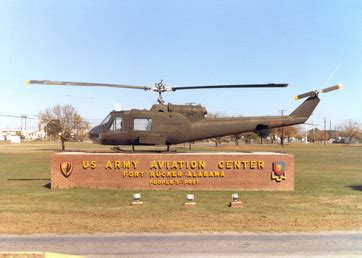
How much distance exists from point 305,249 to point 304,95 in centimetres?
A: 1236

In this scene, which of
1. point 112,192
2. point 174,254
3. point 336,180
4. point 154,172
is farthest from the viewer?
point 336,180

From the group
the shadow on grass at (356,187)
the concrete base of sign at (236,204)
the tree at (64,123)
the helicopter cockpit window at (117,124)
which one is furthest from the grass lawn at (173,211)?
the tree at (64,123)

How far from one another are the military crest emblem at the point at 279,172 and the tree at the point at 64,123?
58608mm

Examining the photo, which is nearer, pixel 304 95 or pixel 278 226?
pixel 278 226

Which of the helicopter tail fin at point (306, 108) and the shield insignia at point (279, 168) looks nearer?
the shield insignia at point (279, 168)

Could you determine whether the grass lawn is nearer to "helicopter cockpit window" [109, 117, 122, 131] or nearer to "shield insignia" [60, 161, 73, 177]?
"shield insignia" [60, 161, 73, 177]

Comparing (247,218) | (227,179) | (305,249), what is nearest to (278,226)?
(247,218)

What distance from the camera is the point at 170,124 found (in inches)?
740

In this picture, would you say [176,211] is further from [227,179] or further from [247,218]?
[227,179]

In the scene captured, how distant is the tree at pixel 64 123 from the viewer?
76.5 m

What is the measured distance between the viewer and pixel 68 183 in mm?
18078

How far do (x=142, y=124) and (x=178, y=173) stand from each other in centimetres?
283

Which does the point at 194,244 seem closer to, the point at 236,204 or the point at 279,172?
the point at 236,204

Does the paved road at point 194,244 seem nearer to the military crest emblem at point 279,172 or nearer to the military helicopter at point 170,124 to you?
the military crest emblem at point 279,172
